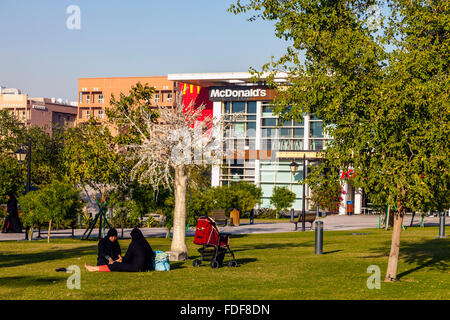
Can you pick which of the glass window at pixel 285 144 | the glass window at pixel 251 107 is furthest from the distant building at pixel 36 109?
the glass window at pixel 285 144

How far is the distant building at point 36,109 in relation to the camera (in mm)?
135000

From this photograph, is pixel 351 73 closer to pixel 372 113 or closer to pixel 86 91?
pixel 372 113

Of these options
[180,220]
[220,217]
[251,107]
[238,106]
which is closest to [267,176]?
[251,107]

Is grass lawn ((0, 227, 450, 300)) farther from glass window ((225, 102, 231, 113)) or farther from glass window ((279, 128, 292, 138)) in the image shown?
glass window ((225, 102, 231, 113))

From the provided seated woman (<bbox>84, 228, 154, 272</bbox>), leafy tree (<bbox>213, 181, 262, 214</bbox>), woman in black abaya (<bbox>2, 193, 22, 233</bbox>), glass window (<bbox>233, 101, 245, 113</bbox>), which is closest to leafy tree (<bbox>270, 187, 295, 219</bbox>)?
leafy tree (<bbox>213, 181, 262, 214</bbox>)

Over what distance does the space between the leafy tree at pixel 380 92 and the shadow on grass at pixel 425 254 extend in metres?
2.64

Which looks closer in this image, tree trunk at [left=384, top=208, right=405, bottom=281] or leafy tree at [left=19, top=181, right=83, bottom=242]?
tree trunk at [left=384, top=208, right=405, bottom=281]

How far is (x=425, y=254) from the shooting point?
64.8 ft

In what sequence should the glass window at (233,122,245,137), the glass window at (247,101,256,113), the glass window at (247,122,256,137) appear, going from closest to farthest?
the glass window at (247,122,256,137) → the glass window at (247,101,256,113) → the glass window at (233,122,245,137)

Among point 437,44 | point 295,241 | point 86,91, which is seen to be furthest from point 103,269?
point 86,91

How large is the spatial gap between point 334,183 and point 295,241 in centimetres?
1176

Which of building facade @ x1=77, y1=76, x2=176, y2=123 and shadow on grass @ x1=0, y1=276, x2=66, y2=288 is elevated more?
building facade @ x1=77, y1=76, x2=176, y2=123

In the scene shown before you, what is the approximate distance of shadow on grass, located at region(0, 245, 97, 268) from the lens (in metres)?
17.5

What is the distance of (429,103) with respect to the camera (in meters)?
12.8
